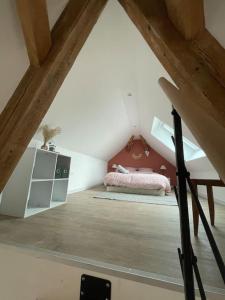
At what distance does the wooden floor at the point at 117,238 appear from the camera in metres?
1.14

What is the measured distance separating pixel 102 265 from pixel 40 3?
1.72m

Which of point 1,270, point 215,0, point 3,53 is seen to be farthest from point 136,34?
point 1,270

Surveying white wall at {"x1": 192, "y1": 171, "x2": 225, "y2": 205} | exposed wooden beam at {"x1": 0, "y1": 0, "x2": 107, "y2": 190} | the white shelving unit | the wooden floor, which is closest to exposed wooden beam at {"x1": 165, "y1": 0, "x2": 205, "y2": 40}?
exposed wooden beam at {"x1": 0, "y1": 0, "x2": 107, "y2": 190}

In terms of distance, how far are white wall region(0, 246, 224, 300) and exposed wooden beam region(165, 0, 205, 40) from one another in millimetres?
1492

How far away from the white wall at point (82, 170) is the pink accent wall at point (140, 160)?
1039mm

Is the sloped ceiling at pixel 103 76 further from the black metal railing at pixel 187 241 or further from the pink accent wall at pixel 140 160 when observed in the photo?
the pink accent wall at pixel 140 160

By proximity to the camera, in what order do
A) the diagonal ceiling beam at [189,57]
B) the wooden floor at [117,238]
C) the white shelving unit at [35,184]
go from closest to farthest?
the diagonal ceiling beam at [189,57] < the wooden floor at [117,238] < the white shelving unit at [35,184]

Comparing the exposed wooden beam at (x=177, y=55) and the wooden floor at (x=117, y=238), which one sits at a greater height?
the exposed wooden beam at (x=177, y=55)

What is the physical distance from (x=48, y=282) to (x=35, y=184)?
1.83 meters

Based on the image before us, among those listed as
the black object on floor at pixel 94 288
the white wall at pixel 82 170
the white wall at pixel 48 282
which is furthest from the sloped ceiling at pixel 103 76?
the black object on floor at pixel 94 288

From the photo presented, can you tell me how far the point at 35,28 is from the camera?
986mm

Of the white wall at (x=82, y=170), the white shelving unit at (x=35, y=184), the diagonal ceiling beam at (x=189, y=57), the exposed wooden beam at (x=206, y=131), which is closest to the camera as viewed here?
the exposed wooden beam at (x=206, y=131)

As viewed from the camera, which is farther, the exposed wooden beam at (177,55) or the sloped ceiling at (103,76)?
the sloped ceiling at (103,76)

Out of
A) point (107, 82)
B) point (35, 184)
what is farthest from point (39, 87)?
point (35, 184)
